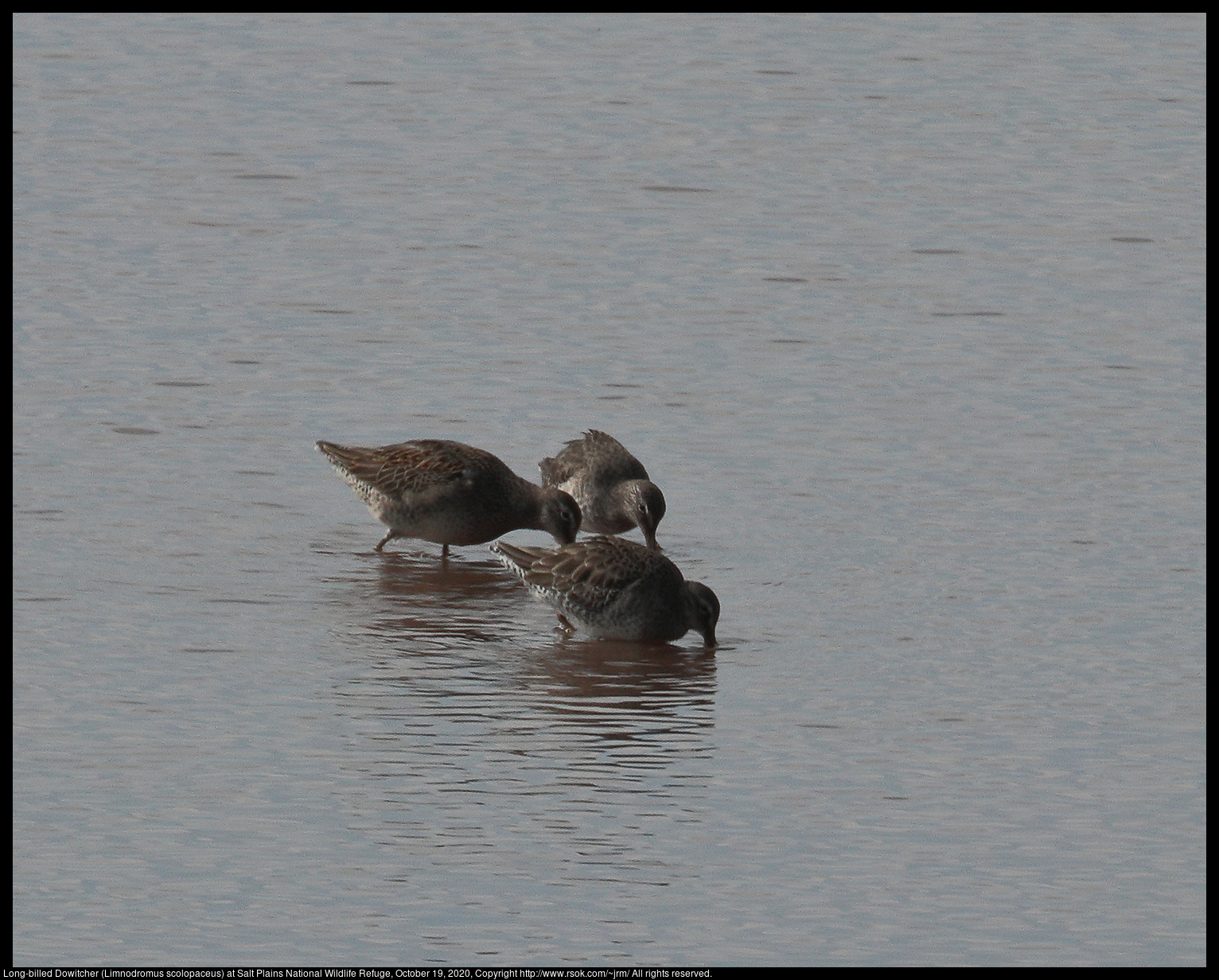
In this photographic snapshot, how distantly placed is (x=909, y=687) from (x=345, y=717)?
362 centimetres

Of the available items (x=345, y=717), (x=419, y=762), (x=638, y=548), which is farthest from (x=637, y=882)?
(x=638, y=548)

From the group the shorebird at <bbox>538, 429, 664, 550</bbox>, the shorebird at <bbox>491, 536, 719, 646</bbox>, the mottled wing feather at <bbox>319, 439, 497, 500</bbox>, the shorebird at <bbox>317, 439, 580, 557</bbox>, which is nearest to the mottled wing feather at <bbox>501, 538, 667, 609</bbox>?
the shorebird at <bbox>491, 536, 719, 646</bbox>

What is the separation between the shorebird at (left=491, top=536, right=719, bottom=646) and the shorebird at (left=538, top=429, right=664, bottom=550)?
8.18 feet

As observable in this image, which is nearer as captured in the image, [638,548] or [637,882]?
[637,882]

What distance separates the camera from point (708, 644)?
1580cm

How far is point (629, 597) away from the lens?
15.9m

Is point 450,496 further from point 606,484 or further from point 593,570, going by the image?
point 593,570

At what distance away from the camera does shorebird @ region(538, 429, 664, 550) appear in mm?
18750

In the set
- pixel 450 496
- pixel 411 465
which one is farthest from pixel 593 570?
pixel 411 465

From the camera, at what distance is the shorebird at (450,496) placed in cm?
1823

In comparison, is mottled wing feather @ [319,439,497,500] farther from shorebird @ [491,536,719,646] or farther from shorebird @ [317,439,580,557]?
shorebird @ [491,536,719,646]

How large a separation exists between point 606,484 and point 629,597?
3.80m

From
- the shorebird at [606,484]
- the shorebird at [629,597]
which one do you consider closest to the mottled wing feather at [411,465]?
the shorebird at [606,484]

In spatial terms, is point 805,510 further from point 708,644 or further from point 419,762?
point 419,762
